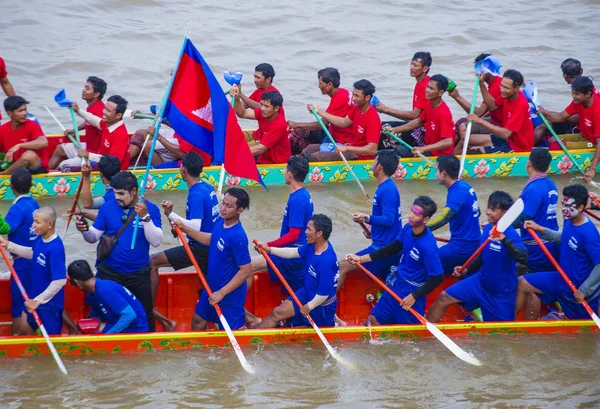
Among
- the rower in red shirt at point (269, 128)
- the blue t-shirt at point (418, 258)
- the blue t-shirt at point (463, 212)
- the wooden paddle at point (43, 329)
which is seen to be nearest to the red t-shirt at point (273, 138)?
the rower in red shirt at point (269, 128)

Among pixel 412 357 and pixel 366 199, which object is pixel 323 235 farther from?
pixel 366 199

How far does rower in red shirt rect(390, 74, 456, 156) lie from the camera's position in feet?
40.4

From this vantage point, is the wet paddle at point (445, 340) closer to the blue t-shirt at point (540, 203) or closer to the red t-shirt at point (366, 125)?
the blue t-shirt at point (540, 203)

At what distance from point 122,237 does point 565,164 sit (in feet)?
25.2

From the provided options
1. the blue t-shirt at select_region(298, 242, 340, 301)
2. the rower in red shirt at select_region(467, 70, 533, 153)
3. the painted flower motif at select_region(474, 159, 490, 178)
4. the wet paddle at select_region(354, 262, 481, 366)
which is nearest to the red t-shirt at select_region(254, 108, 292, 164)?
the rower in red shirt at select_region(467, 70, 533, 153)

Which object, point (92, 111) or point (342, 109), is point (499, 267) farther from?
point (92, 111)

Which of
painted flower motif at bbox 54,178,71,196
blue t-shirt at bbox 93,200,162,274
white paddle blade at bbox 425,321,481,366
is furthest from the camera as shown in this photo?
painted flower motif at bbox 54,178,71,196

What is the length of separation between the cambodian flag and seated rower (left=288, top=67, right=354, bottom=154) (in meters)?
3.94

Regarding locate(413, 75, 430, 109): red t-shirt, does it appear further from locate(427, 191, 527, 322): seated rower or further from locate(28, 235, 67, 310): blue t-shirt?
locate(28, 235, 67, 310): blue t-shirt

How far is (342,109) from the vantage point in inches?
509

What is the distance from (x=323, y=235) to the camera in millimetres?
8438

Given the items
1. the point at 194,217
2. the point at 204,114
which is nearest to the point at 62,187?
the point at 194,217

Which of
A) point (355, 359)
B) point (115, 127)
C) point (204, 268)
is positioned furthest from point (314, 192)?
point (355, 359)

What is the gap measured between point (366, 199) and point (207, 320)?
4901 millimetres
